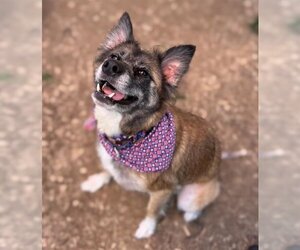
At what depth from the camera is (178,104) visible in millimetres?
4668

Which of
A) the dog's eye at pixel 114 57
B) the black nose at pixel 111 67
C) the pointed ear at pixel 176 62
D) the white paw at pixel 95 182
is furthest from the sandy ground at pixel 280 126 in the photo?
the black nose at pixel 111 67

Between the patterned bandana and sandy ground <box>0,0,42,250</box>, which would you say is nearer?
the patterned bandana

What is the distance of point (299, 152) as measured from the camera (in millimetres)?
4258

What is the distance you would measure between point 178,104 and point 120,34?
1.49m

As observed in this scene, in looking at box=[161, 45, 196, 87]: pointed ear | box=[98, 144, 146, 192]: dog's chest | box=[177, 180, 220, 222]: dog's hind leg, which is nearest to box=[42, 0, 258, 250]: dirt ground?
box=[177, 180, 220, 222]: dog's hind leg

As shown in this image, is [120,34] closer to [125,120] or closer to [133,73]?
[133,73]

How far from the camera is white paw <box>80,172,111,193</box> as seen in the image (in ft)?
14.0

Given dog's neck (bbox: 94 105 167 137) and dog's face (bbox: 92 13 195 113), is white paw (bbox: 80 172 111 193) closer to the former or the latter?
dog's neck (bbox: 94 105 167 137)

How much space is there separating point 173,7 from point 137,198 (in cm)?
205

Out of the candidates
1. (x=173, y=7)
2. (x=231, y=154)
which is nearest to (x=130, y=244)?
(x=231, y=154)

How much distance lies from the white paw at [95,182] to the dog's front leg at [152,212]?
452 mm

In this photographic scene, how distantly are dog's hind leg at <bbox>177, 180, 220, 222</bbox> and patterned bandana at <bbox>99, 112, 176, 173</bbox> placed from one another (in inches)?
18.9

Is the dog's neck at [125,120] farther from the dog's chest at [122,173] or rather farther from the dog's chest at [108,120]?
the dog's chest at [122,173]

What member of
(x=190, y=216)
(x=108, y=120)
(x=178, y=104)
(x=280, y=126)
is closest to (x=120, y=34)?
(x=108, y=120)
